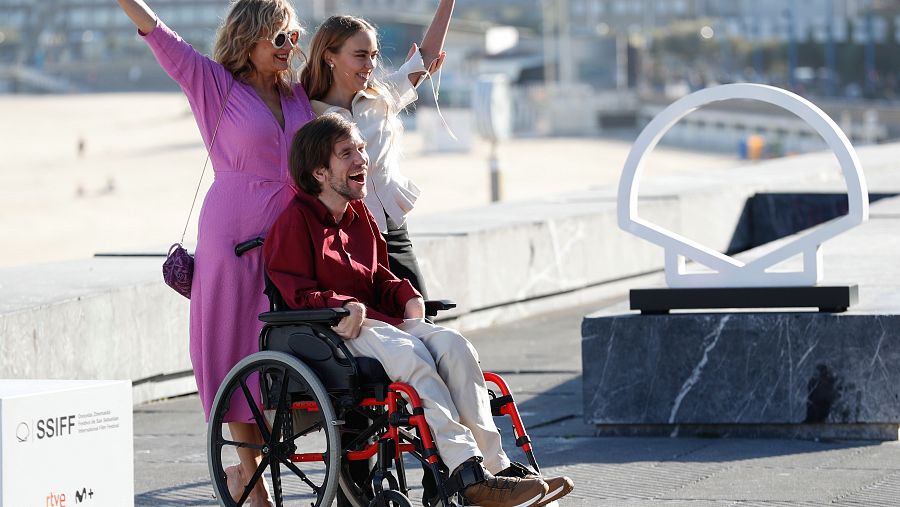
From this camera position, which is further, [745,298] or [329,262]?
[745,298]

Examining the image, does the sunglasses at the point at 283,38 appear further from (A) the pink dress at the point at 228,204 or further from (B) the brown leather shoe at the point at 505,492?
(B) the brown leather shoe at the point at 505,492

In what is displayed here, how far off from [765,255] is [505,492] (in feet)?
7.09

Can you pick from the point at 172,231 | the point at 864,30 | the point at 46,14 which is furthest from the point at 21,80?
the point at 172,231

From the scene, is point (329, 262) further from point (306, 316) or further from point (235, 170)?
point (235, 170)

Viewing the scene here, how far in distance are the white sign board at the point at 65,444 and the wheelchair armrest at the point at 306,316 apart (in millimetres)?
496

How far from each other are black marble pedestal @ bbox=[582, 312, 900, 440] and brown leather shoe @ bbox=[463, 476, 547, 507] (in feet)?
6.33

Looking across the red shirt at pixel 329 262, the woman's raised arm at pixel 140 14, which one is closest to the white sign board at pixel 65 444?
the red shirt at pixel 329 262

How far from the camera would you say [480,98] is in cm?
2145

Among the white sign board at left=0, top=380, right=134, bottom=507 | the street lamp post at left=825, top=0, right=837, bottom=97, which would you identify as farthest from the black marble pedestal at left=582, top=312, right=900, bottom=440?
the street lamp post at left=825, top=0, right=837, bottom=97

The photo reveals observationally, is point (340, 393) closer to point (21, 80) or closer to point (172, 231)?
point (172, 231)

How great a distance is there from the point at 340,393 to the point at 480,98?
17540 millimetres

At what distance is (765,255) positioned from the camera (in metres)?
5.71

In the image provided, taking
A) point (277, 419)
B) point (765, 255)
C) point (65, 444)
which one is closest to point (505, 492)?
point (277, 419)

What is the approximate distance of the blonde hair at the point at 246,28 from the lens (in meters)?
4.41
